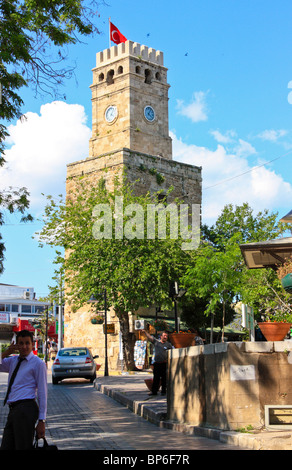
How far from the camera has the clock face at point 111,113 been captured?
144 feet

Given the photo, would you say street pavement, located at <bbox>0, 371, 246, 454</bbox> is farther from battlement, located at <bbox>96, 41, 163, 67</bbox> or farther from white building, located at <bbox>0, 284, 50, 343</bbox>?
white building, located at <bbox>0, 284, 50, 343</bbox>

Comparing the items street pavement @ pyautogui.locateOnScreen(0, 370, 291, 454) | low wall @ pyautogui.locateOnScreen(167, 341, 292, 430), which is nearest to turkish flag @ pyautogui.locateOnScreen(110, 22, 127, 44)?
street pavement @ pyautogui.locateOnScreen(0, 370, 291, 454)

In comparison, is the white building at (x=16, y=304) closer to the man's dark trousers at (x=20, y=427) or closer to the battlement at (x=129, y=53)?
the battlement at (x=129, y=53)

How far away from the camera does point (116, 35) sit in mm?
45594

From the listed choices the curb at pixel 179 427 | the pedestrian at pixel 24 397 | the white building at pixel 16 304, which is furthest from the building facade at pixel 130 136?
the white building at pixel 16 304

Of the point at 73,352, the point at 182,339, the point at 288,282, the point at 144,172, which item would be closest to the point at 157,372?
the point at 182,339

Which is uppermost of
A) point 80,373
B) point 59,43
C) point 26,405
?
point 59,43

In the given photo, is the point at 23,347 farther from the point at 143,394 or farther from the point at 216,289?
the point at 216,289

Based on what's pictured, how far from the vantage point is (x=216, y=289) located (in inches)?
1138

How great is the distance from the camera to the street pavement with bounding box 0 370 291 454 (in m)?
8.34

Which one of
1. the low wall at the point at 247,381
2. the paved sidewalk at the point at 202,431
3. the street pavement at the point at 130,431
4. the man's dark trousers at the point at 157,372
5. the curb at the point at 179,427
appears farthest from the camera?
the man's dark trousers at the point at 157,372


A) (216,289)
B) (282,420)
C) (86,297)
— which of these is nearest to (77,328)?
(86,297)

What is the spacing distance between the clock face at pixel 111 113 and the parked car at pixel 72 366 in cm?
2189

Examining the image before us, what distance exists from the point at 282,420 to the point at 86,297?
23748 millimetres
